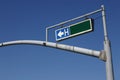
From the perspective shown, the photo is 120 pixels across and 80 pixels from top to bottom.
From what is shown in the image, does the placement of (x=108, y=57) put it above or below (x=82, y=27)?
below

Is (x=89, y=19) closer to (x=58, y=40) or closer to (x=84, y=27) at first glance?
(x=84, y=27)

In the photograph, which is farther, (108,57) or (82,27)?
(82,27)

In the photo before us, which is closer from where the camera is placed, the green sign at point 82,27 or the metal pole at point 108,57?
the metal pole at point 108,57

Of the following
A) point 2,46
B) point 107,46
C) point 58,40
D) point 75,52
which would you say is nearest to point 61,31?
point 58,40

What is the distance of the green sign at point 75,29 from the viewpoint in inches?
470

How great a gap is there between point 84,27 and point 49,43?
1.68 metres

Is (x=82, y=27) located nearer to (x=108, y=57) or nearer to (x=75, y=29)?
(x=75, y=29)

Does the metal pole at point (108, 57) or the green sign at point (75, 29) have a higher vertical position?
the green sign at point (75, 29)

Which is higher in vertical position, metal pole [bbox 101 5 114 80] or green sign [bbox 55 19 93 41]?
green sign [bbox 55 19 93 41]

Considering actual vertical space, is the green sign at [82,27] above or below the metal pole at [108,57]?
above

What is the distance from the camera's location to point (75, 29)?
1230cm

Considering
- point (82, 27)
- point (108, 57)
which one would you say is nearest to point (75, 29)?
point (82, 27)

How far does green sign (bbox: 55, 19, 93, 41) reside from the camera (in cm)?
1194

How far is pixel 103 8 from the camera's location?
467 inches
